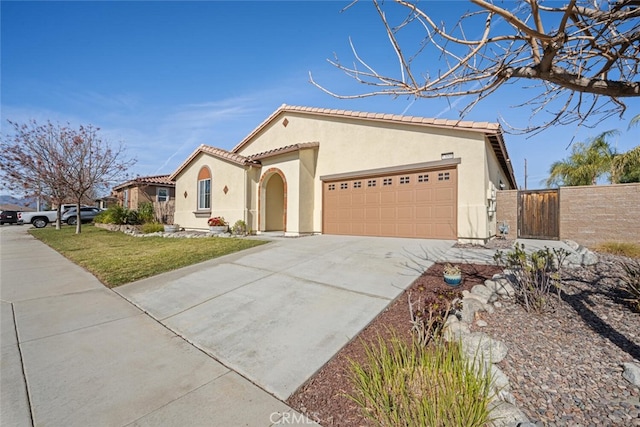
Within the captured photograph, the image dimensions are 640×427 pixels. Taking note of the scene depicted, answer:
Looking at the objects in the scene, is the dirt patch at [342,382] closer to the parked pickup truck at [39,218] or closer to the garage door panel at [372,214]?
the garage door panel at [372,214]

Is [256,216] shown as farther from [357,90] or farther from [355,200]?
[357,90]

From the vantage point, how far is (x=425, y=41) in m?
2.74

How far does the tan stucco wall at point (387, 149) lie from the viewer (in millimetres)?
8852

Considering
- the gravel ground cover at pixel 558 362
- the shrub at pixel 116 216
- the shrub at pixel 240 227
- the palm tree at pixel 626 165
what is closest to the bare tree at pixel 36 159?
the shrub at pixel 116 216

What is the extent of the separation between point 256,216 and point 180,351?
10.6 meters

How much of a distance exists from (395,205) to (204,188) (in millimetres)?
11035

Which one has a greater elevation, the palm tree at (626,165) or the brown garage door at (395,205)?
the palm tree at (626,165)

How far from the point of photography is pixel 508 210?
11109mm

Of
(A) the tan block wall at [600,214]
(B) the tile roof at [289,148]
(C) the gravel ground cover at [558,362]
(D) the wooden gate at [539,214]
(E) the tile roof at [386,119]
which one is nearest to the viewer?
(C) the gravel ground cover at [558,362]

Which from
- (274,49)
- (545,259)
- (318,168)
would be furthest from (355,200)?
(545,259)

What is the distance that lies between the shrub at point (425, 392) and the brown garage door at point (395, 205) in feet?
25.6

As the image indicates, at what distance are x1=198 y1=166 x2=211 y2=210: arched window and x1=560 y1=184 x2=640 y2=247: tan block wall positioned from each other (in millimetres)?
16473

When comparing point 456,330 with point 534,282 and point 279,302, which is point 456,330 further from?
point 279,302

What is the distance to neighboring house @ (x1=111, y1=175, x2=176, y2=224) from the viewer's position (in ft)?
66.4
